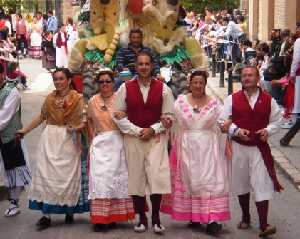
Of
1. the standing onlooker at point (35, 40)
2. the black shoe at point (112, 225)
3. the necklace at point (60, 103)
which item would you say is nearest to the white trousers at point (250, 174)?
the black shoe at point (112, 225)

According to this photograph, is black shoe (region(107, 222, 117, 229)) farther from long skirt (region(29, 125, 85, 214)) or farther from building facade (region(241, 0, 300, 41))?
building facade (region(241, 0, 300, 41))

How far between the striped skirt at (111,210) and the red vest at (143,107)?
0.75m

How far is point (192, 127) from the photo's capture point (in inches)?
303

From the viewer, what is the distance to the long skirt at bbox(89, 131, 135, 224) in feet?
25.2

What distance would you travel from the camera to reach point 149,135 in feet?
25.0

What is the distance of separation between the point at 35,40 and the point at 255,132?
2741 cm

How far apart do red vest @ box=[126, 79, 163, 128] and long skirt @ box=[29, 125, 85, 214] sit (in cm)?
68

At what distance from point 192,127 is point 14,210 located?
229cm

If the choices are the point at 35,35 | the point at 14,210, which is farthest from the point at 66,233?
the point at 35,35

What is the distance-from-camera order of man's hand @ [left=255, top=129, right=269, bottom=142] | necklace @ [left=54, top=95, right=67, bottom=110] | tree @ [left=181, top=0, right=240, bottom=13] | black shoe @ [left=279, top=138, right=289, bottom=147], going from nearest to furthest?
man's hand @ [left=255, top=129, right=269, bottom=142] < necklace @ [left=54, top=95, right=67, bottom=110] < black shoe @ [left=279, top=138, right=289, bottom=147] < tree @ [left=181, top=0, right=240, bottom=13]

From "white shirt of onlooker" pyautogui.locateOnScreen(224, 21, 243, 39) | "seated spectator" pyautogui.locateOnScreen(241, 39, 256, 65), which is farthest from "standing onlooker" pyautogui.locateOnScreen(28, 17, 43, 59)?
"seated spectator" pyautogui.locateOnScreen(241, 39, 256, 65)

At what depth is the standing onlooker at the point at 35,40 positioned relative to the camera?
33656 mm

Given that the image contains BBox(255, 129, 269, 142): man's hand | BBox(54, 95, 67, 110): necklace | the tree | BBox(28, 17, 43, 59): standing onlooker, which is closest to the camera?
BBox(255, 129, 269, 142): man's hand

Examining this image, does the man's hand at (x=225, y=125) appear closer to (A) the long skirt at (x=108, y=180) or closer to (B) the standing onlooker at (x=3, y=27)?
(A) the long skirt at (x=108, y=180)
